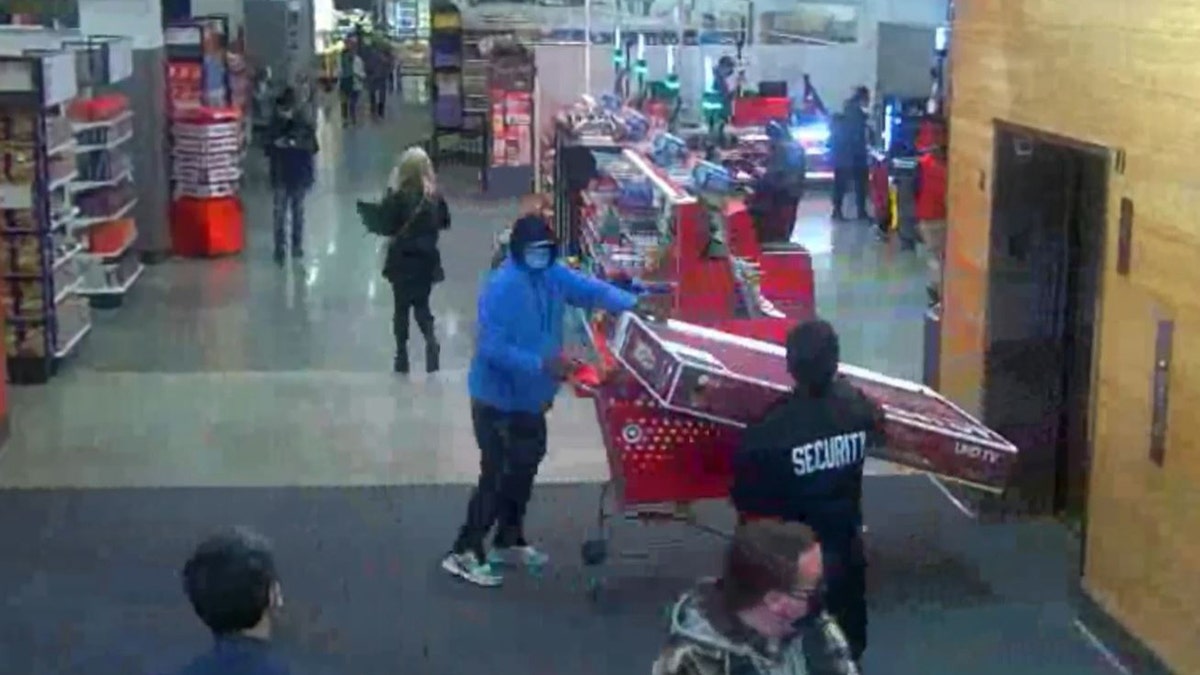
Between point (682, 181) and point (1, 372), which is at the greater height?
point (682, 181)

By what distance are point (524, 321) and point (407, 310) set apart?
5.29 meters

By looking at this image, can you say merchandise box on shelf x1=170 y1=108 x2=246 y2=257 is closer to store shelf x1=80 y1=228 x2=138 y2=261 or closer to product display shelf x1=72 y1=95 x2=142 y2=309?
store shelf x1=80 y1=228 x2=138 y2=261

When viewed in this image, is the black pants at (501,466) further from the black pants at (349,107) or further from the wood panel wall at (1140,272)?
the black pants at (349,107)

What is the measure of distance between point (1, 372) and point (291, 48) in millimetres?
24346

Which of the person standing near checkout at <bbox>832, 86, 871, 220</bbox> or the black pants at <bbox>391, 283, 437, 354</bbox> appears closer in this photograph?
the black pants at <bbox>391, 283, 437, 354</bbox>

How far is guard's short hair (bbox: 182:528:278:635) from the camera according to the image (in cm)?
383

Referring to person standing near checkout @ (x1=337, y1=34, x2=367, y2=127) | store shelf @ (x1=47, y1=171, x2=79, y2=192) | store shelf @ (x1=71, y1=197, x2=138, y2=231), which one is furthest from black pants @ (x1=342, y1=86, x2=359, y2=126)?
store shelf @ (x1=47, y1=171, x2=79, y2=192)

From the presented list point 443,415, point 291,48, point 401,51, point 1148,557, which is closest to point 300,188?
point 443,415

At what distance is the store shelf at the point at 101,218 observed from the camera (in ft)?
49.7

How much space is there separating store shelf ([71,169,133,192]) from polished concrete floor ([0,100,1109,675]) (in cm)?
107

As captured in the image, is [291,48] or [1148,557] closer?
[1148,557]

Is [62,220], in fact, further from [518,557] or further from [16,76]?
[518,557]

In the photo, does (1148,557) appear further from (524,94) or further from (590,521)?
(524,94)

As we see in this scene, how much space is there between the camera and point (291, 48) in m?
34.9
